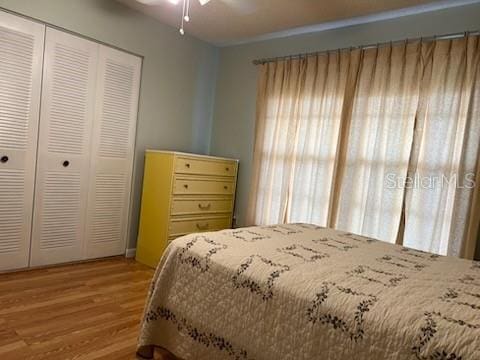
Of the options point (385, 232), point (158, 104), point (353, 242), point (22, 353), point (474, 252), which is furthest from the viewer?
point (158, 104)

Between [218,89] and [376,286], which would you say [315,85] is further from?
[376,286]

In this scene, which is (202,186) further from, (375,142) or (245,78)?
(375,142)

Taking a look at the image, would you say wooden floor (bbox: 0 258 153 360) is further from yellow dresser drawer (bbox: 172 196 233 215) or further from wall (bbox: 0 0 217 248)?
wall (bbox: 0 0 217 248)

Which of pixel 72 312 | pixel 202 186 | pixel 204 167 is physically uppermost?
pixel 204 167

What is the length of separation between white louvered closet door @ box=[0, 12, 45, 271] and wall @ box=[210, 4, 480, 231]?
1.86 m

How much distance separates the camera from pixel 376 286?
1.20 metres

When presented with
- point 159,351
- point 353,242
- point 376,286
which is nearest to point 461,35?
point 353,242

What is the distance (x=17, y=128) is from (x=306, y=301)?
251cm

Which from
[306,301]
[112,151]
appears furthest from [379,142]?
[112,151]

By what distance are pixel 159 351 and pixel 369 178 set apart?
2.00 m

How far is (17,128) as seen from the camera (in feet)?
8.38

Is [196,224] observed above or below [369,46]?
below

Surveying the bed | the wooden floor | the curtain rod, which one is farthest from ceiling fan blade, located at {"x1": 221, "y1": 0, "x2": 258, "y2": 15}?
the wooden floor

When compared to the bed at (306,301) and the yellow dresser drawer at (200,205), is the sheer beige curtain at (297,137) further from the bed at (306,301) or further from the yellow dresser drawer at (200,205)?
the bed at (306,301)
